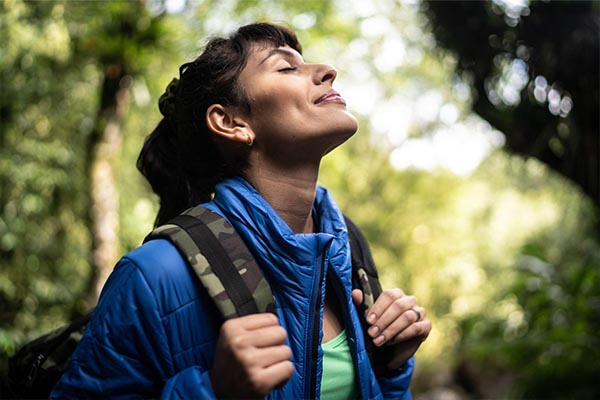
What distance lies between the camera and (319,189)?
177cm

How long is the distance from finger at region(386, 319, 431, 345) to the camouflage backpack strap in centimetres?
38

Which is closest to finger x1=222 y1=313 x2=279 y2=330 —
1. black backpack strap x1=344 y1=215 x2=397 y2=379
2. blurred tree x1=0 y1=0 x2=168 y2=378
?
black backpack strap x1=344 y1=215 x2=397 y2=379

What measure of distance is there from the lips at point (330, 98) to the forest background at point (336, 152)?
0.54 metres

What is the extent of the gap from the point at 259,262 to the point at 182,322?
8.8 inches

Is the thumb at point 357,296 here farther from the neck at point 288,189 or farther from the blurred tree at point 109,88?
the blurred tree at point 109,88

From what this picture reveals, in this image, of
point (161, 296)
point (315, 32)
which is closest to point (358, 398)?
point (161, 296)

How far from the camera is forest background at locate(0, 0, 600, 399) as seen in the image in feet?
14.4

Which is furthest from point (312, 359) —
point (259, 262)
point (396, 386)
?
point (396, 386)

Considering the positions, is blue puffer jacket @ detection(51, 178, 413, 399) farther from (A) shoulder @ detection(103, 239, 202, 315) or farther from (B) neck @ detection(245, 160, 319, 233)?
(B) neck @ detection(245, 160, 319, 233)

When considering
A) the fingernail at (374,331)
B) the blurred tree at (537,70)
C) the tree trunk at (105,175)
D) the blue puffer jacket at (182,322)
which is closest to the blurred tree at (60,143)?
the tree trunk at (105,175)

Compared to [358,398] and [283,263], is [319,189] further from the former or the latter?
[358,398]

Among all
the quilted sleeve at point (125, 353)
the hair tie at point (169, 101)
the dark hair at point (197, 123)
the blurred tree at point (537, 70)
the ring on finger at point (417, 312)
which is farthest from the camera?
the blurred tree at point (537, 70)

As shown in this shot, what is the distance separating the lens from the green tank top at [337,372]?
4.70 feet

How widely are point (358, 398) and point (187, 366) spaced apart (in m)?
0.43
